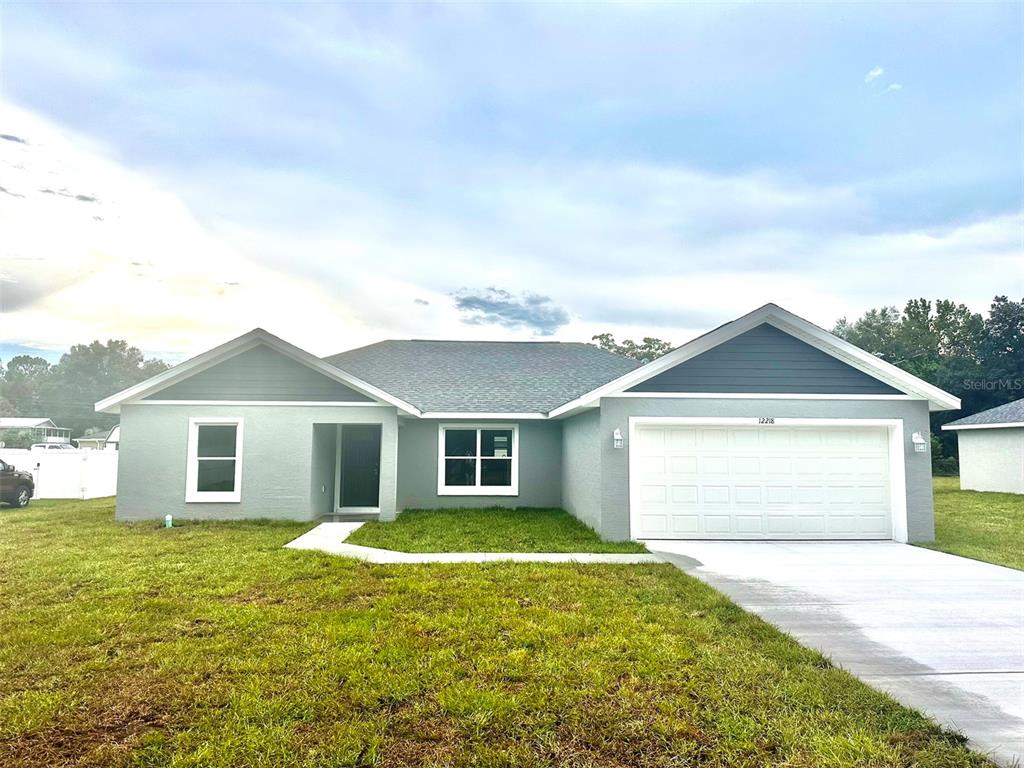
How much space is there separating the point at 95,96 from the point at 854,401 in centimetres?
1453

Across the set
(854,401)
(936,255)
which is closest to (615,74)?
(854,401)

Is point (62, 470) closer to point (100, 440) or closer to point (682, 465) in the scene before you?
point (682, 465)

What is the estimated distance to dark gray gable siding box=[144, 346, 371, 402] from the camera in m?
12.7

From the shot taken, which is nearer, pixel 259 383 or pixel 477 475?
pixel 259 383

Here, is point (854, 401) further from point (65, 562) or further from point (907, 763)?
point (65, 562)

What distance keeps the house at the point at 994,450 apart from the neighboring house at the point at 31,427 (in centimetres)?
4606

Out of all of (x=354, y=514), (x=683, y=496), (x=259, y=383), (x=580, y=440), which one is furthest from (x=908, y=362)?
(x=259, y=383)

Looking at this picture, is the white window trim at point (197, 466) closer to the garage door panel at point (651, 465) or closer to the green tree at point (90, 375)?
the green tree at point (90, 375)

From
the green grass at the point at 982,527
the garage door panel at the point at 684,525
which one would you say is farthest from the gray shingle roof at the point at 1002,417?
the garage door panel at the point at 684,525

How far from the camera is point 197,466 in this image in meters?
12.7

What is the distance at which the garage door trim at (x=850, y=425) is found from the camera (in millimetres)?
10648

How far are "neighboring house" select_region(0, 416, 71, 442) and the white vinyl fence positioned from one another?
1697cm

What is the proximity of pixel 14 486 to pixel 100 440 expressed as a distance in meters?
28.3

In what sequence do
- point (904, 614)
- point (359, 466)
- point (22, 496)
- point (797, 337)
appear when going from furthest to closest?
point (22, 496), point (359, 466), point (797, 337), point (904, 614)
